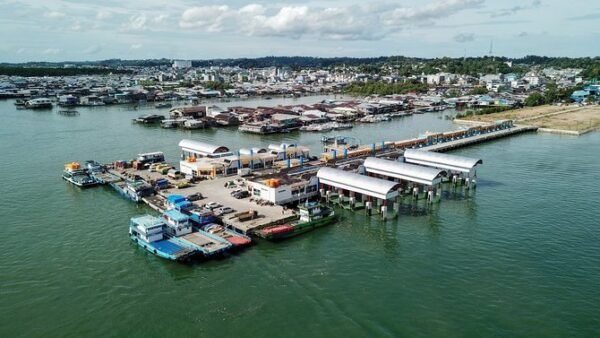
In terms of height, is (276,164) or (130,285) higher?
(276,164)

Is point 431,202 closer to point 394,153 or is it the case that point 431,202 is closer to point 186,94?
point 394,153

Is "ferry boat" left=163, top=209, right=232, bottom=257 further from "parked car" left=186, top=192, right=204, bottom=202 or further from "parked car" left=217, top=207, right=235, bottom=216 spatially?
"parked car" left=186, top=192, right=204, bottom=202

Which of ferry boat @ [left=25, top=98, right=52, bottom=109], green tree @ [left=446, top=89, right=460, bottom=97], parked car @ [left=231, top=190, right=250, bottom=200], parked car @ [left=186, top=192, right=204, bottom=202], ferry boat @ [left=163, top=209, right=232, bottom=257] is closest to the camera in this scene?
ferry boat @ [left=163, top=209, right=232, bottom=257]

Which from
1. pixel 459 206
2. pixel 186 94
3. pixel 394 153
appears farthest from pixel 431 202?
pixel 186 94

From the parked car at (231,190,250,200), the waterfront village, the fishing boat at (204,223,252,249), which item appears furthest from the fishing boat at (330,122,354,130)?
the fishing boat at (204,223,252,249)

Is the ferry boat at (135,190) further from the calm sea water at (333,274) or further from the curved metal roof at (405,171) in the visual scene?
the curved metal roof at (405,171)

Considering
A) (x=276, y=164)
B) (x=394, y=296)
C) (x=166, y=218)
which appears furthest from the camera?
(x=276, y=164)

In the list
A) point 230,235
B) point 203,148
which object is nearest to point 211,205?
point 230,235

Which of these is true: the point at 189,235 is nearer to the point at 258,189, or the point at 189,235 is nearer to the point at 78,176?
the point at 258,189
